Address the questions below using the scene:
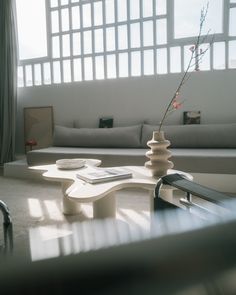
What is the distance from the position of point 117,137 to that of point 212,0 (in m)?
2.09

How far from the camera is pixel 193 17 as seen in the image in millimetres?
3703

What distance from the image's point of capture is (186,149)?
11.4 feet

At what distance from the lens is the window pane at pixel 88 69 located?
436 cm

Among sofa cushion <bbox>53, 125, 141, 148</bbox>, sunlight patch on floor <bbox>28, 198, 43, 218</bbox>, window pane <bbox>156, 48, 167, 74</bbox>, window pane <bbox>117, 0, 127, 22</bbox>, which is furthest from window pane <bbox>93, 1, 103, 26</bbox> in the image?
sunlight patch on floor <bbox>28, 198, 43, 218</bbox>

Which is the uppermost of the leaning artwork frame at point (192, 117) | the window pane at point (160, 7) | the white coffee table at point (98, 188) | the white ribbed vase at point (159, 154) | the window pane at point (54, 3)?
the window pane at point (54, 3)

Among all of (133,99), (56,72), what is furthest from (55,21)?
(133,99)

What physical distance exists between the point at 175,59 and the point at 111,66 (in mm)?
942

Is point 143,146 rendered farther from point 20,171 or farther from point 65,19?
point 65,19

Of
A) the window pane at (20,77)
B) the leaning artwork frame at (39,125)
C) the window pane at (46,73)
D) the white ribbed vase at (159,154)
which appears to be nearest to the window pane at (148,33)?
the window pane at (46,73)

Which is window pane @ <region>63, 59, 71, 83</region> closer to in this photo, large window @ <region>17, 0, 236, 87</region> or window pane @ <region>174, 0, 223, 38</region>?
large window @ <region>17, 0, 236, 87</region>

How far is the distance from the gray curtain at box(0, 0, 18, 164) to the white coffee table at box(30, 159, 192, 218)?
2.54 meters

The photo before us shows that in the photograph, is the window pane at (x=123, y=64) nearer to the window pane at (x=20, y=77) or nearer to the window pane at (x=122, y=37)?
the window pane at (x=122, y=37)

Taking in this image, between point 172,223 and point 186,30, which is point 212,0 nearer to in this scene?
point 186,30

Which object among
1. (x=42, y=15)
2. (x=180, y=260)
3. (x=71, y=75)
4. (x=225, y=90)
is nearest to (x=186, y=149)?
(x=225, y=90)
